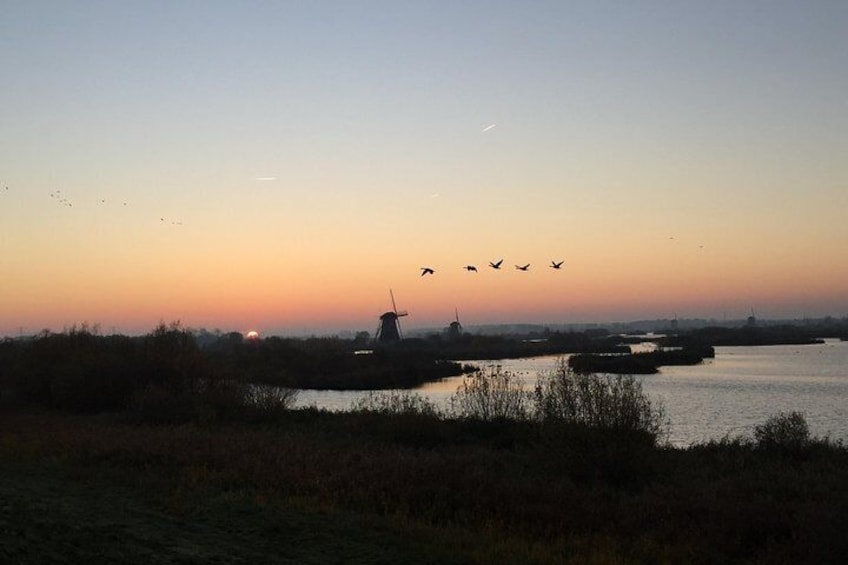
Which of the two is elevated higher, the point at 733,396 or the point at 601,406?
the point at 601,406

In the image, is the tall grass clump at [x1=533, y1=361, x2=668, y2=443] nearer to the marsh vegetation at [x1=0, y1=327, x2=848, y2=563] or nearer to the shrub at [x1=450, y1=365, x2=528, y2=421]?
the marsh vegetation at [x1=0, y1=327, x2=848, y2=563]

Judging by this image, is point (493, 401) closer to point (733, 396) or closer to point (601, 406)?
point (601, 406)

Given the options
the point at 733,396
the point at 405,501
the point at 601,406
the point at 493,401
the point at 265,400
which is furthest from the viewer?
the point at 733,396

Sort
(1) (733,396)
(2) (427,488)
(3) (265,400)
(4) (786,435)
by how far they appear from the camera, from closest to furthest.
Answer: (2) (427,488)
(4) (786,435)
(3) (265,400)
(1) (733,396)

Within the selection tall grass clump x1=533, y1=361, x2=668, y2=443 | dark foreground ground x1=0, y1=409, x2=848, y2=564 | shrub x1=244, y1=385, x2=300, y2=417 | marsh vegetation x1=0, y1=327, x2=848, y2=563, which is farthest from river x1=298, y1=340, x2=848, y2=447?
shrub x1=244, y1=385, x2=300, y2=417

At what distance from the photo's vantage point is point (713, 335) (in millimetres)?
170625

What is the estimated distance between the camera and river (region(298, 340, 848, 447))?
36.1m

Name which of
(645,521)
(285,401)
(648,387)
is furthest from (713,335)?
(645,521)

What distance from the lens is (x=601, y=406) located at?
22578 mm

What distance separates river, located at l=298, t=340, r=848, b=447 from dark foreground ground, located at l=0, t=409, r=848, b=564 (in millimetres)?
11004

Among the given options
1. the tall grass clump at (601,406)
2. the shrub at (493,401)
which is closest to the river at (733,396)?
the shrub at (493,401)

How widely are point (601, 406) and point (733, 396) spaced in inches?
1189

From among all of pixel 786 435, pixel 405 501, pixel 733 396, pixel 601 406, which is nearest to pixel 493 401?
pixel 601 406

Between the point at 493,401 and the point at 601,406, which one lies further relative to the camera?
the point at 493,401
